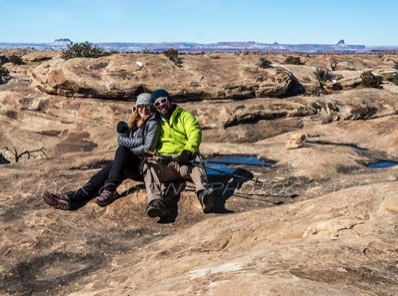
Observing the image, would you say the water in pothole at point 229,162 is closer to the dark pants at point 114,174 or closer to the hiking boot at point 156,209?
the dark pants at point 114,174

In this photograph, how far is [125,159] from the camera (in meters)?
9.03

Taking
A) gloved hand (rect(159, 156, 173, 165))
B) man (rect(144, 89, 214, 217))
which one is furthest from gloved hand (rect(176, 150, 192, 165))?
gloved hand (rect(159, 156, 173, 165))

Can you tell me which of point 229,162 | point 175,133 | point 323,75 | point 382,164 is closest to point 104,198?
point 175,133

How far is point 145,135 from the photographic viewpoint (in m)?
9.30

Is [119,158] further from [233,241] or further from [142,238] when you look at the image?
[233,241]

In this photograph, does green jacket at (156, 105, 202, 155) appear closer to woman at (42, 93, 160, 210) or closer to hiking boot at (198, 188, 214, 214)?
woman at (42, 93, 160, 210)

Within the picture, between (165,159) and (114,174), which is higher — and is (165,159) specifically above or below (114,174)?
above

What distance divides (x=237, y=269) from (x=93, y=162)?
35.3 feet

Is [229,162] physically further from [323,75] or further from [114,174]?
[323,75]

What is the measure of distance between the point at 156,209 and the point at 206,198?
0.98 meters

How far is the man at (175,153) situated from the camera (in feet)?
28.9

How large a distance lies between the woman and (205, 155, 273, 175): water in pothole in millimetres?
3013

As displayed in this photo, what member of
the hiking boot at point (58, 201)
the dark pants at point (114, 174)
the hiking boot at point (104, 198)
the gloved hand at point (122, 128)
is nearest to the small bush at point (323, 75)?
the gloved hand at point (122, 128)

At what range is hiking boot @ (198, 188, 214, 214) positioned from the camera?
8570 millimetres
